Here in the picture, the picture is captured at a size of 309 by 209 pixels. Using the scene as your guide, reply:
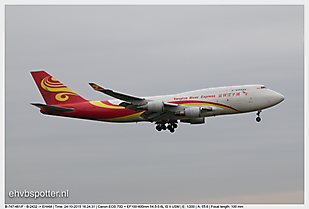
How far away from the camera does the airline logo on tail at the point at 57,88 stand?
50.3 meters

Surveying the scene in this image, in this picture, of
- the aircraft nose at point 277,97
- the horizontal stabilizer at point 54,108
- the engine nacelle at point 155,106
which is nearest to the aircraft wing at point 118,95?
the engine nacelle at point 155,106

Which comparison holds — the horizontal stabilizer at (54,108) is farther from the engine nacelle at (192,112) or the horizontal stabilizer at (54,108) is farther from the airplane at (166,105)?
the engine nacelle at (192,112)

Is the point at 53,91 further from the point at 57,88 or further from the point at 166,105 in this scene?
the point at 166,105

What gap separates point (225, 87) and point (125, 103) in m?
12.1

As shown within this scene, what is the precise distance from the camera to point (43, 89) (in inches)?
2004

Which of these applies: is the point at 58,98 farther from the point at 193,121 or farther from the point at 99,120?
the point at 193,121

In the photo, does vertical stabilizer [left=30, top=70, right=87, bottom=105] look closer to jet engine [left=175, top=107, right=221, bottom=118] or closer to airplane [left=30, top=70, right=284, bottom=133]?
airplane [left=30, top=70, right=284, bottom=133]

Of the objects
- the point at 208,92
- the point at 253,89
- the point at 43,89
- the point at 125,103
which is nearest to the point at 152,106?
the point at 125,103

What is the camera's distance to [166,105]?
44.9 metres

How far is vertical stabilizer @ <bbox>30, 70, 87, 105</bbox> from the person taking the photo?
50.0 m

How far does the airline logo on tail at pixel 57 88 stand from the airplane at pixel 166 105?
132 mm

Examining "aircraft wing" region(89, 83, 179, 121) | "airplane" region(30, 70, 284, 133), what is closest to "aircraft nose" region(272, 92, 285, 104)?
"airplane" region(30, 70, 284, 133)

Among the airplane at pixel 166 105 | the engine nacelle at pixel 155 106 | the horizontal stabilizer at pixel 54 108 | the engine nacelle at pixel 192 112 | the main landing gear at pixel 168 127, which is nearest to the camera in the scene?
the engine nacelle at pixel 155 106

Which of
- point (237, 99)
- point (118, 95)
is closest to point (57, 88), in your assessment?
point (118, 95)
